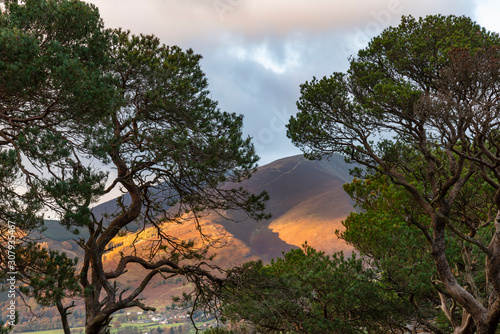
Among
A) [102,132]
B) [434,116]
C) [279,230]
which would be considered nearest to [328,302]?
[434,116]

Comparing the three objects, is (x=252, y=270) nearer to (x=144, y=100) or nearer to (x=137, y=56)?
(x=144, y=100)

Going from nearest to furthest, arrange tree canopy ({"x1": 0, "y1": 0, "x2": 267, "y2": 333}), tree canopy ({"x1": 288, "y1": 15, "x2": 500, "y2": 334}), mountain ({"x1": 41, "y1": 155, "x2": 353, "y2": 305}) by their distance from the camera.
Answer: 1. tree canopy ({"x1": 0, "y1": 0, "x2": 267, "y2": 333})
2. tree canopy ({"x1": 288, "y1": 15, "x2": 500, "y2": 334})
3. mountain ({"x1": 41, "y1": 155, "x2": 353, "y2": 305})

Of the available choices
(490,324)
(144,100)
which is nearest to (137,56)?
(144,100)

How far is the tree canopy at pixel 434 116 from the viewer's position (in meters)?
9.06

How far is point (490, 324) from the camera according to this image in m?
9.16

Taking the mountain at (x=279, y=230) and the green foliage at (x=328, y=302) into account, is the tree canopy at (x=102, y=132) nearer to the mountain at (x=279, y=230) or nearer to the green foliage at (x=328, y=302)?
the green foliage at (x=328, y=302)

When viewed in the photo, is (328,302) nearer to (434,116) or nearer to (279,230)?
(434,116)

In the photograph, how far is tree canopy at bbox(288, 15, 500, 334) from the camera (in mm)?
9062

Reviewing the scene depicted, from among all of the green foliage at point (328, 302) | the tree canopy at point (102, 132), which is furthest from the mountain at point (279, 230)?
the tree canopy at point (102, 132)

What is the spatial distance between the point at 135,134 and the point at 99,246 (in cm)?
265

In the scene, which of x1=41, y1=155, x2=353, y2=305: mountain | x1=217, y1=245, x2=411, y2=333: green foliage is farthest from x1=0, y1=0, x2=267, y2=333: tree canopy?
x1=41, y1=155, x2=353, y2=305: mountain

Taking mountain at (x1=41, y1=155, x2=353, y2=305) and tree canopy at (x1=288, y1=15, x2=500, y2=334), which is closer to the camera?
tree canopy at (x1=288, y1=15, x2=500, y2=334)

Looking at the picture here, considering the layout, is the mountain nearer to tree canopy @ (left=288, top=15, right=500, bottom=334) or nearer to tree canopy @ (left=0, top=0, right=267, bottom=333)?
Answer: tree canopy @ (left=288, top=15, right=500, bottom=334)

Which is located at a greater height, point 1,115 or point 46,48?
point 46,48
